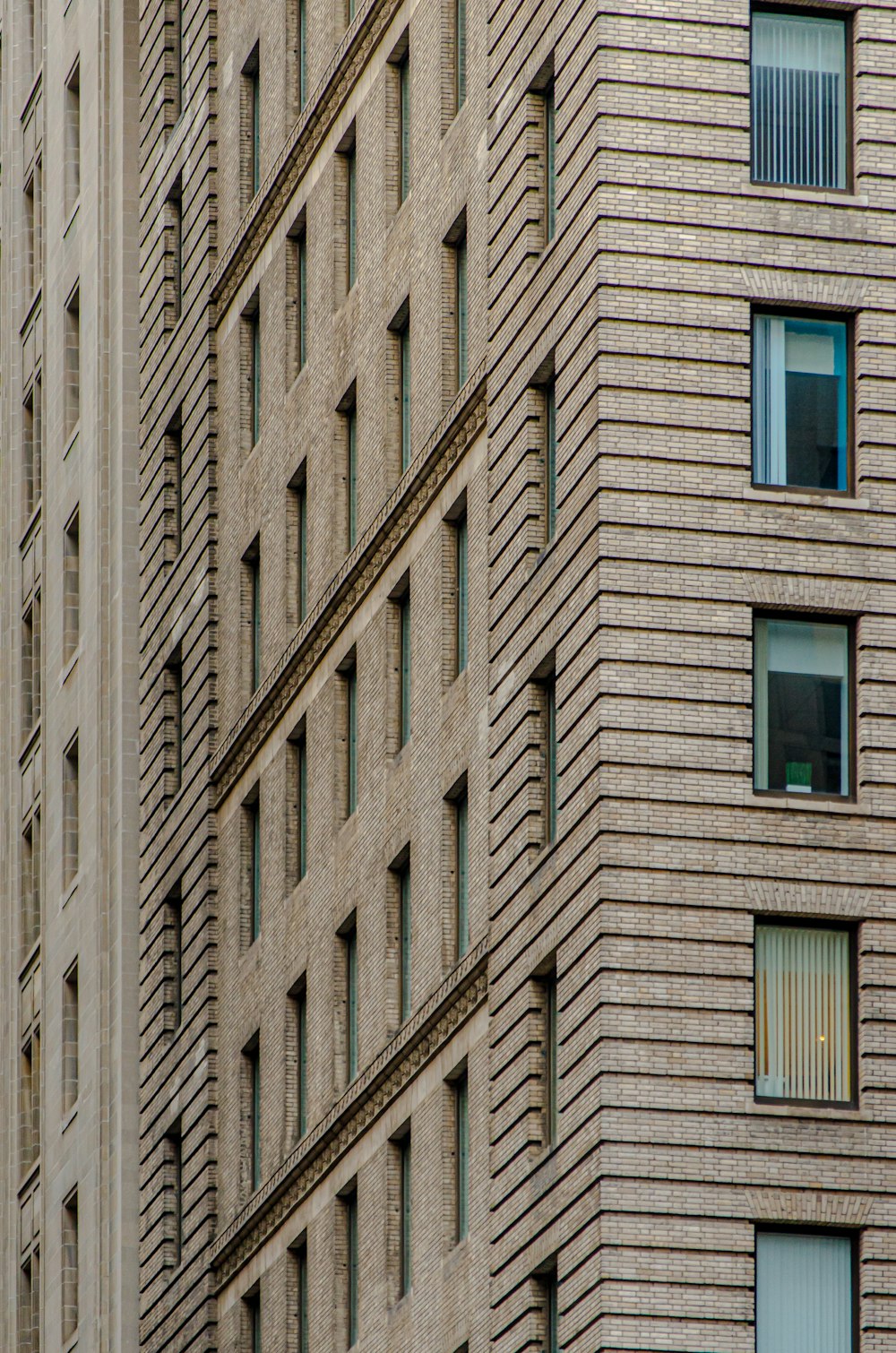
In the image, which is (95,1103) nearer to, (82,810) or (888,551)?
(82,810)

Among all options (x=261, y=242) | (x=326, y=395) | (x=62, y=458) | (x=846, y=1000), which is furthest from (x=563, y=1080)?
(x=62, y=458)

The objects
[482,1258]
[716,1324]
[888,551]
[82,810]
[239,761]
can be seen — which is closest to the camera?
[716,1324]

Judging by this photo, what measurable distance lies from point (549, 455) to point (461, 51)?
906cm

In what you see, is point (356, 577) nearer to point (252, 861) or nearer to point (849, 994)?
point (252, 861)

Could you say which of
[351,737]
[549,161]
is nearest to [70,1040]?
[351,737]

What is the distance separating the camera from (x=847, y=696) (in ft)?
145

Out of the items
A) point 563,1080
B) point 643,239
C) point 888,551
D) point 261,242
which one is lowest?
point 563,1080

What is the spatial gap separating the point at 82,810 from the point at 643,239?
34825 mm

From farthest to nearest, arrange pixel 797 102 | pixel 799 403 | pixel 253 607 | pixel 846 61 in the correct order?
pixel 253 607 → pixel 846 61 → pixel 797 102 → pixel 799 403

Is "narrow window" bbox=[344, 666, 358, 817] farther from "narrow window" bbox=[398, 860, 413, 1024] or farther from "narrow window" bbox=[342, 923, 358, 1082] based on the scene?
"narrow window" bbox=[398, 860, 413, 1024]

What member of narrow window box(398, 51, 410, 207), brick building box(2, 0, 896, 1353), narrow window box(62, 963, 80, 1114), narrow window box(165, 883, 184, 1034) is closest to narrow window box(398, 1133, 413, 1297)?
brick building box(2, 0, 896, 1353)

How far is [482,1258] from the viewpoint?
156 ft

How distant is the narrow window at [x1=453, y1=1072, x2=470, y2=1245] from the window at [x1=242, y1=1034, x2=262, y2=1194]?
38.6ft

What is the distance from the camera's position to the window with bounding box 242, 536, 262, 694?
64375mm
